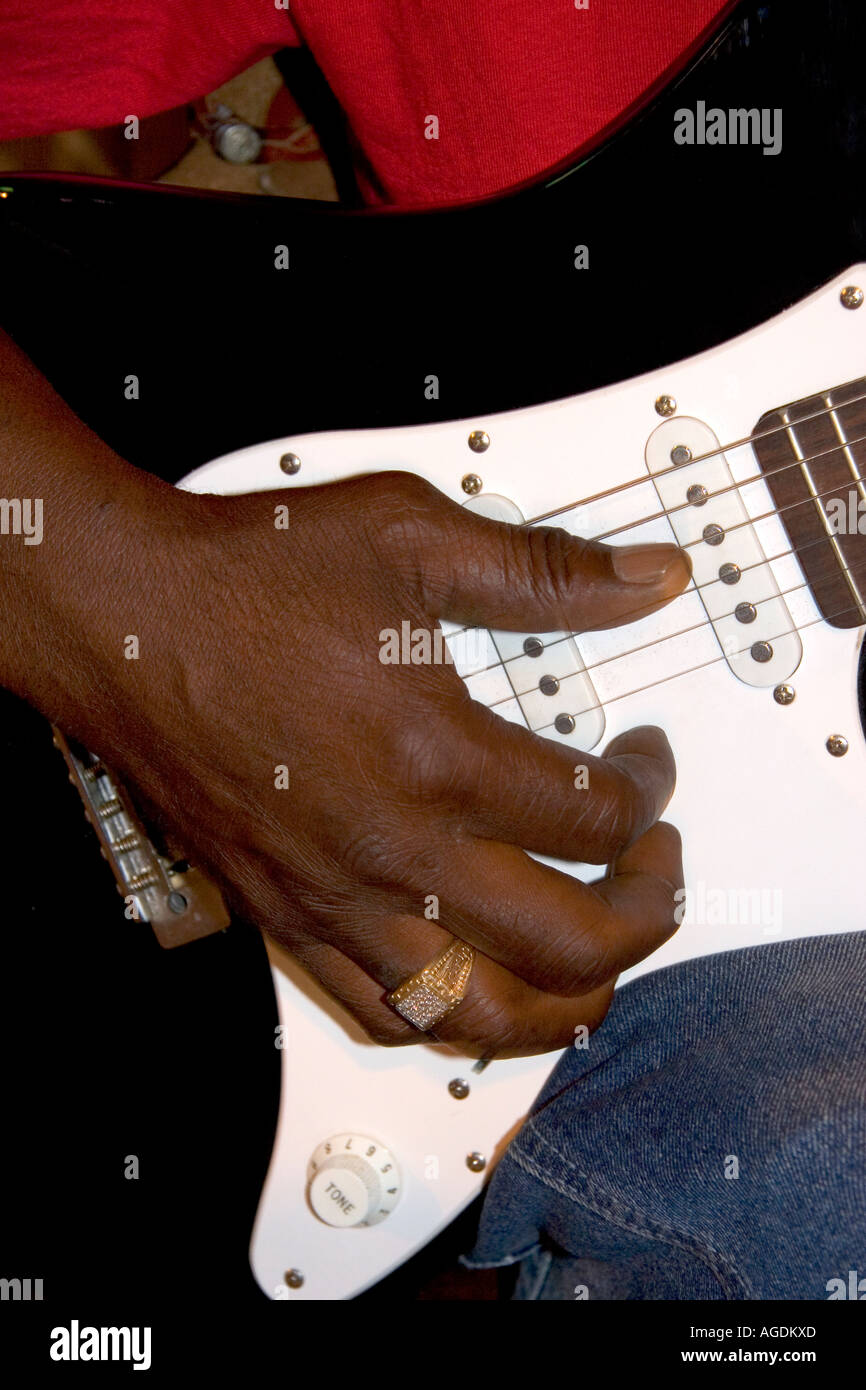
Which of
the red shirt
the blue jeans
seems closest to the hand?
the blue jeans

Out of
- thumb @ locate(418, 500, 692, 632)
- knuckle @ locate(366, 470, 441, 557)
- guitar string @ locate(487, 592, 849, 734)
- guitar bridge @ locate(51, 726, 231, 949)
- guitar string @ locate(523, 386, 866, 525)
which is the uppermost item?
guitar string @ locate(523, 386, 866, 525)

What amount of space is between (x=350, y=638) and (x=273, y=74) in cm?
87

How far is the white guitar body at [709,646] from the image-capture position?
0.67 meters

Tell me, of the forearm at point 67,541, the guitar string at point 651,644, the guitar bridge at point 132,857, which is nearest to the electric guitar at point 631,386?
the guitar string at point 651,644

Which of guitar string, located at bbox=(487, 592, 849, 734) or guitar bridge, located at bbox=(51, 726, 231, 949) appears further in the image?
guitar bridge, located at bbox=(51, 726, 231, 949)

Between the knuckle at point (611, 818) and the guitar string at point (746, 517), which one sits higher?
the guitar string at point (746, 517)

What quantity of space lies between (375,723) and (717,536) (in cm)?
28

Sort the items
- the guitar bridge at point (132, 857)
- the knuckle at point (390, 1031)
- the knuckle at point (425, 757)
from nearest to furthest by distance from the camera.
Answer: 1. the knuckle at point (425, 757)
2. the knuckle at point (390, 1031)
3. the guitar bridge at point (132, 857)

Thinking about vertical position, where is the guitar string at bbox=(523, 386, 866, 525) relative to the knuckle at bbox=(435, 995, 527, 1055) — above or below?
above

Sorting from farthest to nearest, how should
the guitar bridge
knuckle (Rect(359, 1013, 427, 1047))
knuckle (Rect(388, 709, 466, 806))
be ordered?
the guitar bridge, knuckle (Rect(359, 1013, 427, 1047)), knuckle (Rect(388, 709, 466, 806))

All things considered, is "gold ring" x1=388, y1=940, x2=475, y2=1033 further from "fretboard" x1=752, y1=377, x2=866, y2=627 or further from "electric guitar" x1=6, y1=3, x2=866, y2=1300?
"fretboard" x1=752, y1=377, x2=866, y2=627

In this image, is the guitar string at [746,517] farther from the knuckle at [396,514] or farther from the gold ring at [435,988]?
the gold ring at [435,988]

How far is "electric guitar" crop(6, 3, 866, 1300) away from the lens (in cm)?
65
